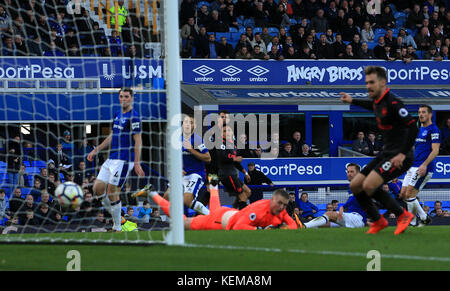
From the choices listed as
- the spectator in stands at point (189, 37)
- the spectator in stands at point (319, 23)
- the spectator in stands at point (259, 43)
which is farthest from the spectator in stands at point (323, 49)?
the spectator in stands at point (189, 37)

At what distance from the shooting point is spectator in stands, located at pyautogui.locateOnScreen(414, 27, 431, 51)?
24.7m

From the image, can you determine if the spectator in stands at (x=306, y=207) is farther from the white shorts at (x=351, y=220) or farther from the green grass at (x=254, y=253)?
the green grass at (x=254, y=253)

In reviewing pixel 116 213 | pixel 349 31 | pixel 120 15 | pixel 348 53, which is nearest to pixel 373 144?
pixel 348 53

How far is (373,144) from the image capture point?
71.1ft

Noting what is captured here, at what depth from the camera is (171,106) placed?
28.7 feet

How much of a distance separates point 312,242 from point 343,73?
577 inches

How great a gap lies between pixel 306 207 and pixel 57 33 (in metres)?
6.38

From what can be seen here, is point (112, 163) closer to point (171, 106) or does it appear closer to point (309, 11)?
point (171, 106)

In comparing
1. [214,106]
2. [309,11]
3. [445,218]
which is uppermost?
[309,11]

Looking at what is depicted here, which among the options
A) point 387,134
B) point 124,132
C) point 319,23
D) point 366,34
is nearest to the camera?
point 387,134

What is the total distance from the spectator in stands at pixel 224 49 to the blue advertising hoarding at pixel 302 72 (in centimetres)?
20

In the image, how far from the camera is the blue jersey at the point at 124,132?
11711 mm

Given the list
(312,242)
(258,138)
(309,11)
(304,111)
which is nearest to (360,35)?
(309,11)

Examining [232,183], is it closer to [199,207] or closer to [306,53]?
[199,207]
